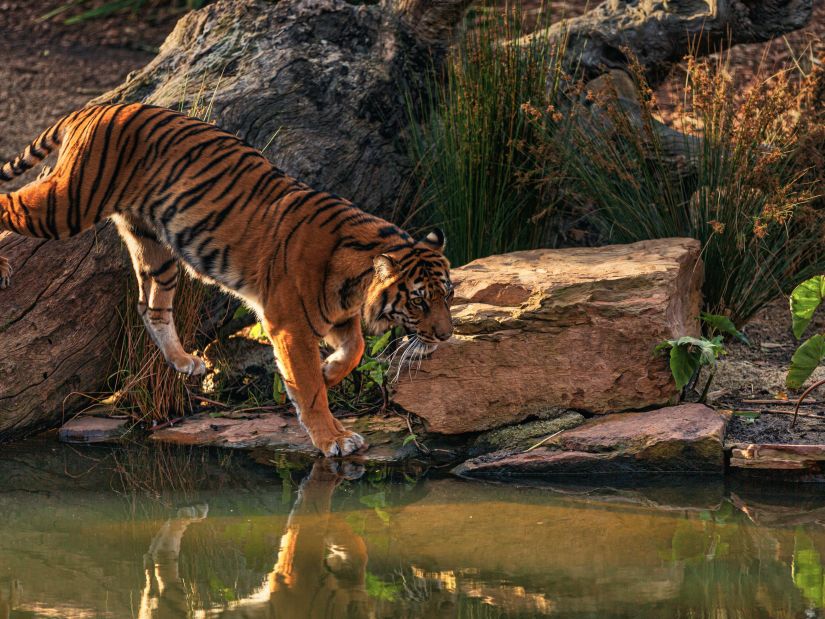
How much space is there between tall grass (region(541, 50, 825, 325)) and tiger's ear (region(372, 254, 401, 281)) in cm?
149

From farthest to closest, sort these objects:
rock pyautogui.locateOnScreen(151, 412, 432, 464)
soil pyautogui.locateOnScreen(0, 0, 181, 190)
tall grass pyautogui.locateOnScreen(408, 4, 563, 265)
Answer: soil pyautogui.locateOnScreen(0, 0, 181, 190)
tall grass pyautogui.locateOnScreen(408, 4, 563, 265)
rock pyautogui.locateOnScreen(151, 412, 432, 464)

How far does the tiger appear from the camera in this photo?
4.48 m

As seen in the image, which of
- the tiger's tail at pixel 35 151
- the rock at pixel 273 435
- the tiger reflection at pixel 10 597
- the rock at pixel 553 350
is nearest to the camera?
the tiger reflection at pixel 10 597

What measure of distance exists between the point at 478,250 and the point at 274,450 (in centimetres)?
163

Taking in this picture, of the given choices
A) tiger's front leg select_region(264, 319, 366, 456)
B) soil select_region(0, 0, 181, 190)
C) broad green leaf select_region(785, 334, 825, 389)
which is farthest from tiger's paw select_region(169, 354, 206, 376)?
soil select_region(0, 0, 181, 190)

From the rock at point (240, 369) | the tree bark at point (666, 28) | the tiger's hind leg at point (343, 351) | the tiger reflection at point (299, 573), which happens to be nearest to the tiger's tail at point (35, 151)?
the rock at point (240, 369)

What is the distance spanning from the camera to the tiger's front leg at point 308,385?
458 centimetres

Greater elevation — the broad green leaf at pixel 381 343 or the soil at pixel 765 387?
the broad green leaf at pixel 381 343

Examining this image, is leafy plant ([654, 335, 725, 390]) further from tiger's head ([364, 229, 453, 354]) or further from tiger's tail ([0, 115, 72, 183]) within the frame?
tiger's tail ([0, 115, 72, 183])

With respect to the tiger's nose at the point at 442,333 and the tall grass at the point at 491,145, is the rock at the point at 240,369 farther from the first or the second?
the tiger's nose at the point at 442,333

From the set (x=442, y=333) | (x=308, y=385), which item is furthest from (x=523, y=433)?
(x=308, y=385)

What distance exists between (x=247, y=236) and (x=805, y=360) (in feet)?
8.06

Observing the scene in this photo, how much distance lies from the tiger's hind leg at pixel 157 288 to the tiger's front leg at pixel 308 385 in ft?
2.32

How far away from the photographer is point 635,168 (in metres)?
5.44
